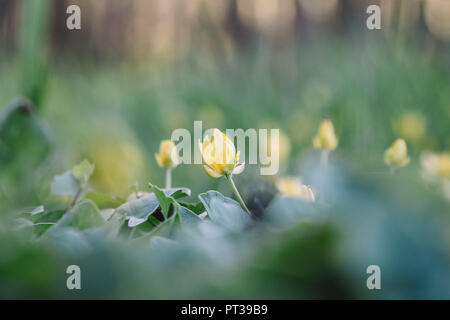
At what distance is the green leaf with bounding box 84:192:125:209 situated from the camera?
0.43 meters

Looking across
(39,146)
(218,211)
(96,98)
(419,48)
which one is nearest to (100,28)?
(96,98)

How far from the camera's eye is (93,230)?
30cm

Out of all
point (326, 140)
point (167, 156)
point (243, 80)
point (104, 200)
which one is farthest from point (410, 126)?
point (104, 200)

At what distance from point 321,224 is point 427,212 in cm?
4

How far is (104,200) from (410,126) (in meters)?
1.48

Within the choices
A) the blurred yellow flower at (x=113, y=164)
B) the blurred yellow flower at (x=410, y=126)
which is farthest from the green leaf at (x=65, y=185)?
the blurred yellow flower at (x=410, y=126)

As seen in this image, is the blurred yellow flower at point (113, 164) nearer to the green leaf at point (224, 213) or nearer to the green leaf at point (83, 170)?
the green leaf at point (83, 170)

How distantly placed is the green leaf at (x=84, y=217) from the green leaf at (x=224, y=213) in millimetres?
64

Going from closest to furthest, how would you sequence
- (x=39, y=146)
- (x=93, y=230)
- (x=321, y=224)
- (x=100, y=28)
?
(x=321, y=224) → (x=93, y=230) → (x=39, y=146) → (x=100, y=28)

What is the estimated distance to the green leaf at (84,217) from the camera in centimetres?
32

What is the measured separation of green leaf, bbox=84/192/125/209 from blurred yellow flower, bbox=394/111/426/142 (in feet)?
4.67

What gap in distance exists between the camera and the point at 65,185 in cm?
45
